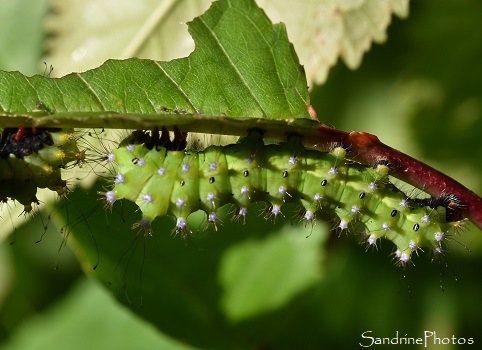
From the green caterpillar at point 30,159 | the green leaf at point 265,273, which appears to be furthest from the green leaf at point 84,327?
the green caterpillar at point 30,159

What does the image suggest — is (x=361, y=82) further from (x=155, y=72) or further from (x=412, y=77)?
(x=155, y=72)

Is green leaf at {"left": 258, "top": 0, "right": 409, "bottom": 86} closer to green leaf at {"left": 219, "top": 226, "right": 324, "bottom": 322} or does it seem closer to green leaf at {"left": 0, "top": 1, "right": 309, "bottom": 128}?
green leaf at {"left": 0, "top": 1, "right": 309, "bottom": 128}

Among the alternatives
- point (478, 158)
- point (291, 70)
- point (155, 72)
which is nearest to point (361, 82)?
point (478, 158)

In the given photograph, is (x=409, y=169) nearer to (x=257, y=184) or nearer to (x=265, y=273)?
(x=257, y=184)

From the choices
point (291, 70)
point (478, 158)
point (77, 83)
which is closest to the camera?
point (77, 83)

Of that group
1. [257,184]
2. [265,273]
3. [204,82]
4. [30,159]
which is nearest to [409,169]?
[257,184]

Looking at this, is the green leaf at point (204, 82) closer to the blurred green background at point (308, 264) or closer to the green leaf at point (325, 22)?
the green leaf at point (325, 22)
